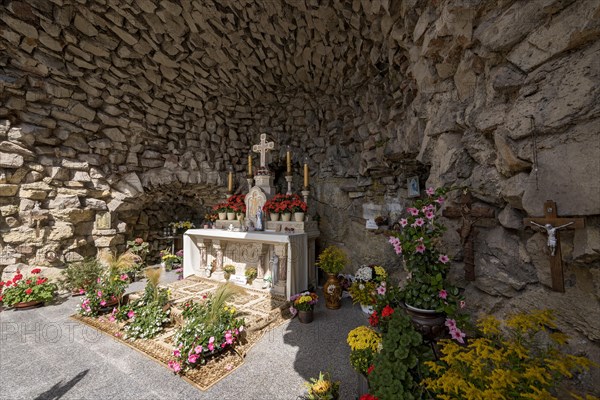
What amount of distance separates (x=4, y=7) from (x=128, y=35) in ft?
7.06

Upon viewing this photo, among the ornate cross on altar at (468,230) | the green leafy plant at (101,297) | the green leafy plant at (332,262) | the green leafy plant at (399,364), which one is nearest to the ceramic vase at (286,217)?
the green leafy plant at (332,262)

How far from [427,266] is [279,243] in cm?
338

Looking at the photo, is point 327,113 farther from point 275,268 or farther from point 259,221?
point 275,268

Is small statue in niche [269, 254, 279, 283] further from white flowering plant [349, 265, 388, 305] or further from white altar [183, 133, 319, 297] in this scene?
white flowering plant [349, 265, 388, 305]

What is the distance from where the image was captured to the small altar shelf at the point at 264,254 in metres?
5.39

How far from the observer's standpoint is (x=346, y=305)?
5.29 metres

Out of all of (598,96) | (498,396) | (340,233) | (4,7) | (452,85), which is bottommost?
(498,396)

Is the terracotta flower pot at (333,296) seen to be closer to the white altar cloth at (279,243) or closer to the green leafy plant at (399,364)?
the white altar cloth at (279,243)

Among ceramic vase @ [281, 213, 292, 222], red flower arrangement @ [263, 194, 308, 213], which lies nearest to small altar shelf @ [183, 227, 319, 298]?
ceramic vase @ [281, 213, 292, 222]

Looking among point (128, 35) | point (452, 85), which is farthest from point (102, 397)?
point (128, 35)

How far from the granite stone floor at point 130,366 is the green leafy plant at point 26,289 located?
1.96 feet

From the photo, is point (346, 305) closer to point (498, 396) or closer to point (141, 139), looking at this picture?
point (498, 396)

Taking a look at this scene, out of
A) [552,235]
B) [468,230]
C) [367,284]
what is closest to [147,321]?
[367,284]

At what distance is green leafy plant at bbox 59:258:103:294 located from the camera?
18.9 feet
